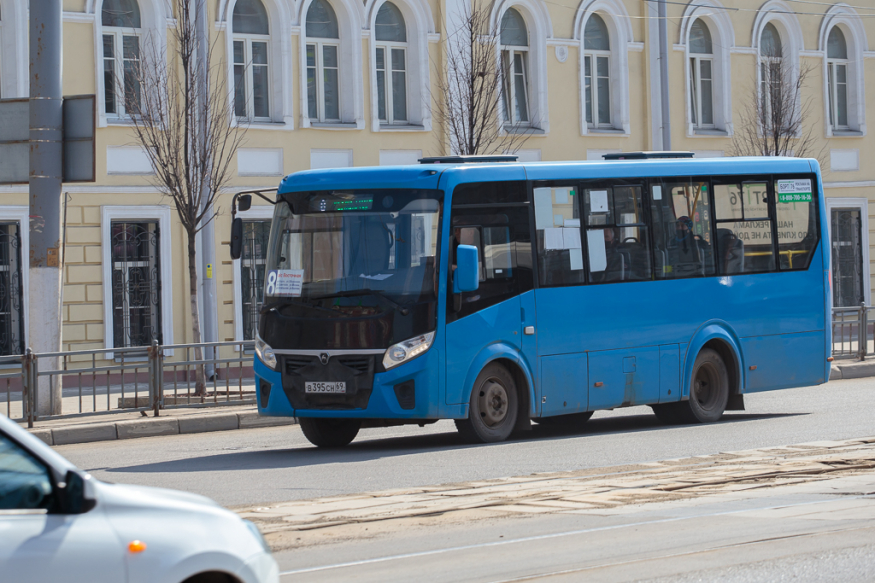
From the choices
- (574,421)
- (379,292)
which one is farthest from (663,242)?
(379,292)

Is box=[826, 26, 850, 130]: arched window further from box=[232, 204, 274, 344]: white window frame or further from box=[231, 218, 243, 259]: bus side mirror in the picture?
box=[231, 218, 243, 259]: bus side mirror

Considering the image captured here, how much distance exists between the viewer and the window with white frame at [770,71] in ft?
101

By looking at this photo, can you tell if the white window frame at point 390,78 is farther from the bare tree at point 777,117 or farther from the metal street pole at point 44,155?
the metal street pole at point 44,155

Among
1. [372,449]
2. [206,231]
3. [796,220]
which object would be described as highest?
[206,231]

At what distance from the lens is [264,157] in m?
26.1

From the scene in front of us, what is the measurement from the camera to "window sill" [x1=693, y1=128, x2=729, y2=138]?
31250 mm

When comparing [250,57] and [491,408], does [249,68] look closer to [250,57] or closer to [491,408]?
[250,57]

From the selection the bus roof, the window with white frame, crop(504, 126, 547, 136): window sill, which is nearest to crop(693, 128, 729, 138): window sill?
the window with white frame

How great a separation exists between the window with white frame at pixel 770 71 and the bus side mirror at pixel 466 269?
1953 centimetres

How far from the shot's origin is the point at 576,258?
14.2m

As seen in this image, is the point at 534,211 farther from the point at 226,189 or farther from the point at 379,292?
the point at 226,189

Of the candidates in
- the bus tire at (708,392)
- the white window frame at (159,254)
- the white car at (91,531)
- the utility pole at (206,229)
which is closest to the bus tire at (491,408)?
the bus tire at (708,392)

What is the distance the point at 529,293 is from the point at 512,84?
1596 centimetres

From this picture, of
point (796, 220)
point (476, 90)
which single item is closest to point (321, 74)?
point (476, 90)
